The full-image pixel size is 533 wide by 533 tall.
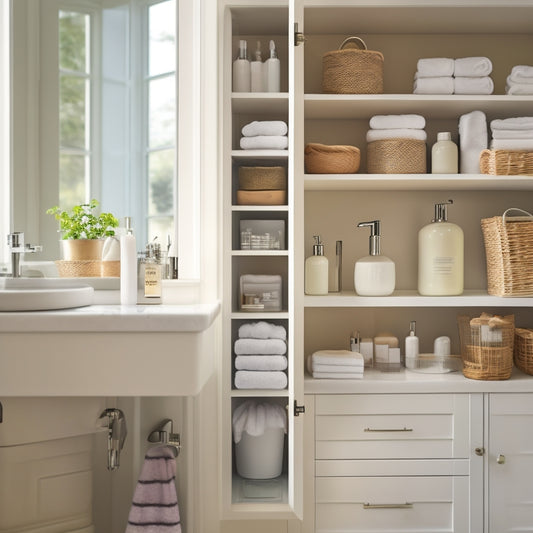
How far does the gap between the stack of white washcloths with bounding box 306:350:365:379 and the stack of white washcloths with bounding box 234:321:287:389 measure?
0.15 metres

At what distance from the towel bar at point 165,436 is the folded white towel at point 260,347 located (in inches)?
12.8

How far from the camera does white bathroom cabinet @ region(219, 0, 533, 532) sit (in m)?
1.88

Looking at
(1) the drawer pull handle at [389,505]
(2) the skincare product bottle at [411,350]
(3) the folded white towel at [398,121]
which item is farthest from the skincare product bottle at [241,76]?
(1) the drawer pull handle at [389,505]

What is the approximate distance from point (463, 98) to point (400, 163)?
12.2 inches

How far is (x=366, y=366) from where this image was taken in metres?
2.18

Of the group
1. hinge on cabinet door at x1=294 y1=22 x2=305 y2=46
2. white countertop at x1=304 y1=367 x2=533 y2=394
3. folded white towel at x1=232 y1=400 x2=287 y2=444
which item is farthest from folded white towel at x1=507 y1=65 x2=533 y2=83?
folded white towel at x1=232 y1=400 x2=287 y2=444

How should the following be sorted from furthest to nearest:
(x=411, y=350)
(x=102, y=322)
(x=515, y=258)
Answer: (x=411, y=350) < (x=515, y=258) < (x=102, y=322)

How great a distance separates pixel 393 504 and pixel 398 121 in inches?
52.6

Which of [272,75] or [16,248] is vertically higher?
[272,75]

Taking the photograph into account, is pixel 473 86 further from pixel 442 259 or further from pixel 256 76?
pixel 256 76

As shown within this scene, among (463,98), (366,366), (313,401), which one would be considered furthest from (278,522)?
(463,98)

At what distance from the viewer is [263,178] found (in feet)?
6.50

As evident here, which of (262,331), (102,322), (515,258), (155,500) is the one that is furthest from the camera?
(515,258)

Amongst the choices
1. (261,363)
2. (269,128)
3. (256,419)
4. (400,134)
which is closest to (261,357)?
(261,363)
